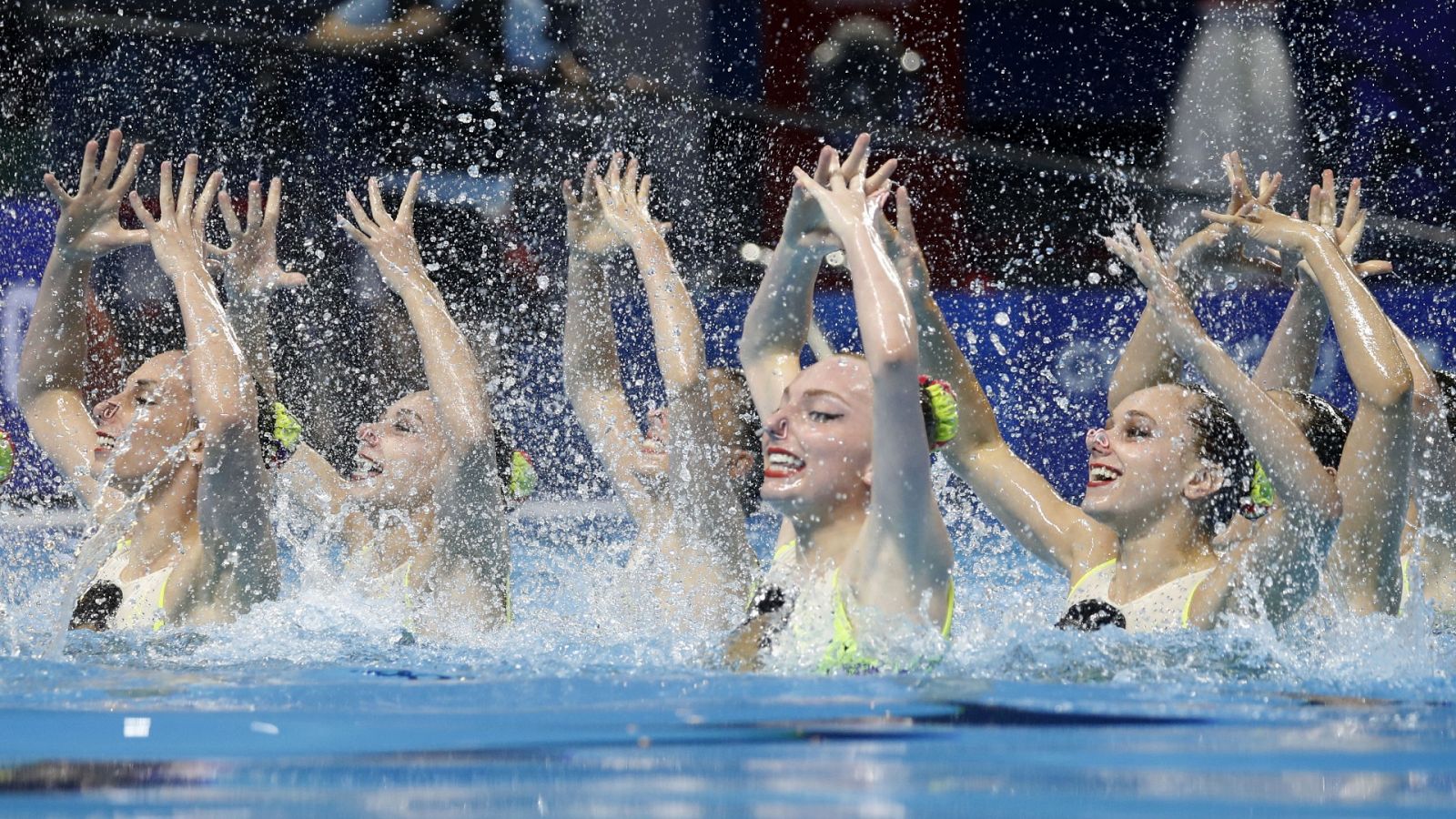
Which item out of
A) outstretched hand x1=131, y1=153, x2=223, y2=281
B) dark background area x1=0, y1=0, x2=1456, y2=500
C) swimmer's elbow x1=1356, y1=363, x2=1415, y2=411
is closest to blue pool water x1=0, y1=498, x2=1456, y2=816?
swimmer's elbow x1=1356, y1=363, x2=1415, y2=411

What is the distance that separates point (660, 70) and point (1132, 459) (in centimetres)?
541

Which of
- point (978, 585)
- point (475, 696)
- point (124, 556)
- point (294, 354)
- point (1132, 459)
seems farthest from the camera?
point (294, 354)

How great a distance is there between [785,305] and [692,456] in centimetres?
37

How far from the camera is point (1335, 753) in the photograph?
2.42 meters

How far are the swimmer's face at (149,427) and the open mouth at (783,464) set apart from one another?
1.47m

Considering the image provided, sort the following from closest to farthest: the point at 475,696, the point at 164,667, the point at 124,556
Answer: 1. the point at 475,696
2. the point at 164,667
3. the point at 124,556

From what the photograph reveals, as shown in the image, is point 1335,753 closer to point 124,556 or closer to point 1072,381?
point 124,556

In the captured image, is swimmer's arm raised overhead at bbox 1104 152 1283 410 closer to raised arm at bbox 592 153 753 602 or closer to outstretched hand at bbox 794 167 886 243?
raised arm at bbox 592 153 753 602

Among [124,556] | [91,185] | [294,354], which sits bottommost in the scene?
[124,556]

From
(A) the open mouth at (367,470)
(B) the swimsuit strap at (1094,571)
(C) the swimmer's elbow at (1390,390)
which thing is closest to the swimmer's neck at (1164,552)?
(B) the swimsuit strap at (1094,571)

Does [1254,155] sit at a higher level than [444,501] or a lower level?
higher

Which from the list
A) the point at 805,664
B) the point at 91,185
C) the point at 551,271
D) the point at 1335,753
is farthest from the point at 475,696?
the point at 551,271

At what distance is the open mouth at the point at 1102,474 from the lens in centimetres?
362

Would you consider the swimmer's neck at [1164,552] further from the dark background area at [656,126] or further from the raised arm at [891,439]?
the dark background area at [656,126]
